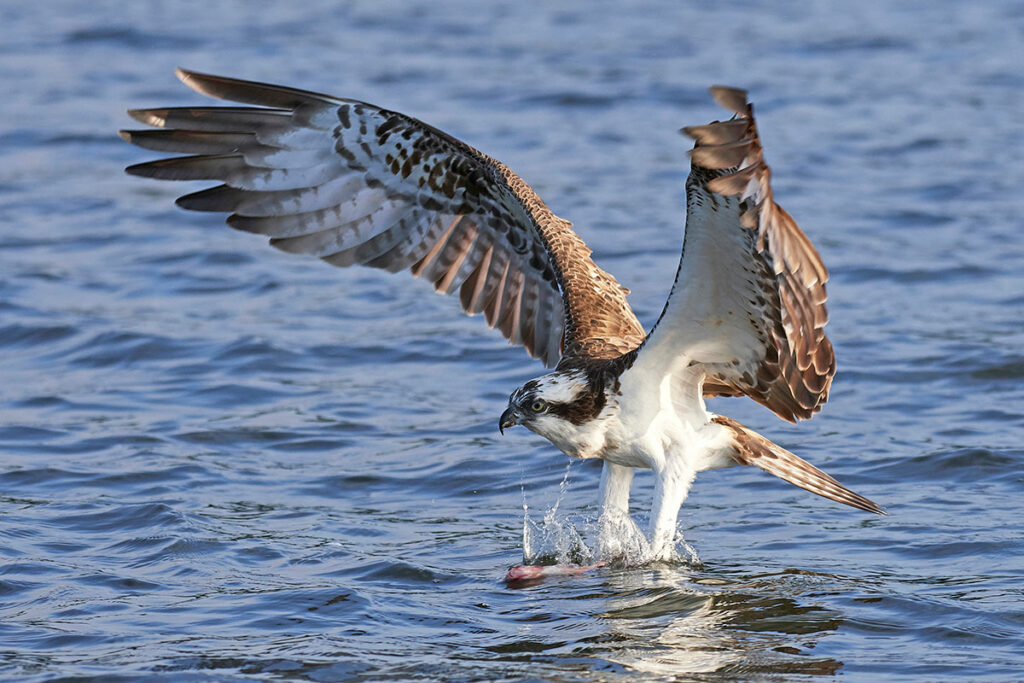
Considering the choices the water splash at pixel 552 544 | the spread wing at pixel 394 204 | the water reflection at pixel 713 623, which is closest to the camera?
the water reflection at pixel 713 623

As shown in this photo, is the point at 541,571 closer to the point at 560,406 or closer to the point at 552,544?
the point at 552,544

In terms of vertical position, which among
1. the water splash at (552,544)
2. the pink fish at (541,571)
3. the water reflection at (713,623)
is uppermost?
the water splash at (552,544)

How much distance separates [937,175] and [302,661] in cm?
964

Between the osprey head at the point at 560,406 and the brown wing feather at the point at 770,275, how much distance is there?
595 millimetres

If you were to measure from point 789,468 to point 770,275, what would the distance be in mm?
1338

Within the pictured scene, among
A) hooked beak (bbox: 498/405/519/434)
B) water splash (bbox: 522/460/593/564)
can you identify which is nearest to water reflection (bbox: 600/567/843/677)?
A: water splash (bbox: 522/460/593/564)

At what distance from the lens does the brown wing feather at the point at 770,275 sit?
5180 mm

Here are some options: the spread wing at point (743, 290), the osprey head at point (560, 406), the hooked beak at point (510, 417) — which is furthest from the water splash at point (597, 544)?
the spread wing at point (743, 290)

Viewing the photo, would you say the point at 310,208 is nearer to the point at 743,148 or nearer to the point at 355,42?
the point at 743,148

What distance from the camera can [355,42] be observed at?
62.3ft

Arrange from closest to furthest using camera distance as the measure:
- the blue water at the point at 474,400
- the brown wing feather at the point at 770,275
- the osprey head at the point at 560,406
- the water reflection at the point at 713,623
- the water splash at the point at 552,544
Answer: the brown wing feather at the point at 770,275 < the water reflection at the point at 713,623 < the blue water at the point at 474,400 < the osprey head at the point at 560,406 < the water splash at the point at 552,544

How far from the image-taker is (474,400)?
969 cm

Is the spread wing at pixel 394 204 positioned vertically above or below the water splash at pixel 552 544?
above

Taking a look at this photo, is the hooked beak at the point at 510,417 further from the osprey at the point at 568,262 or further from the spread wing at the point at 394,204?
the spread wing at the point at 394,204
